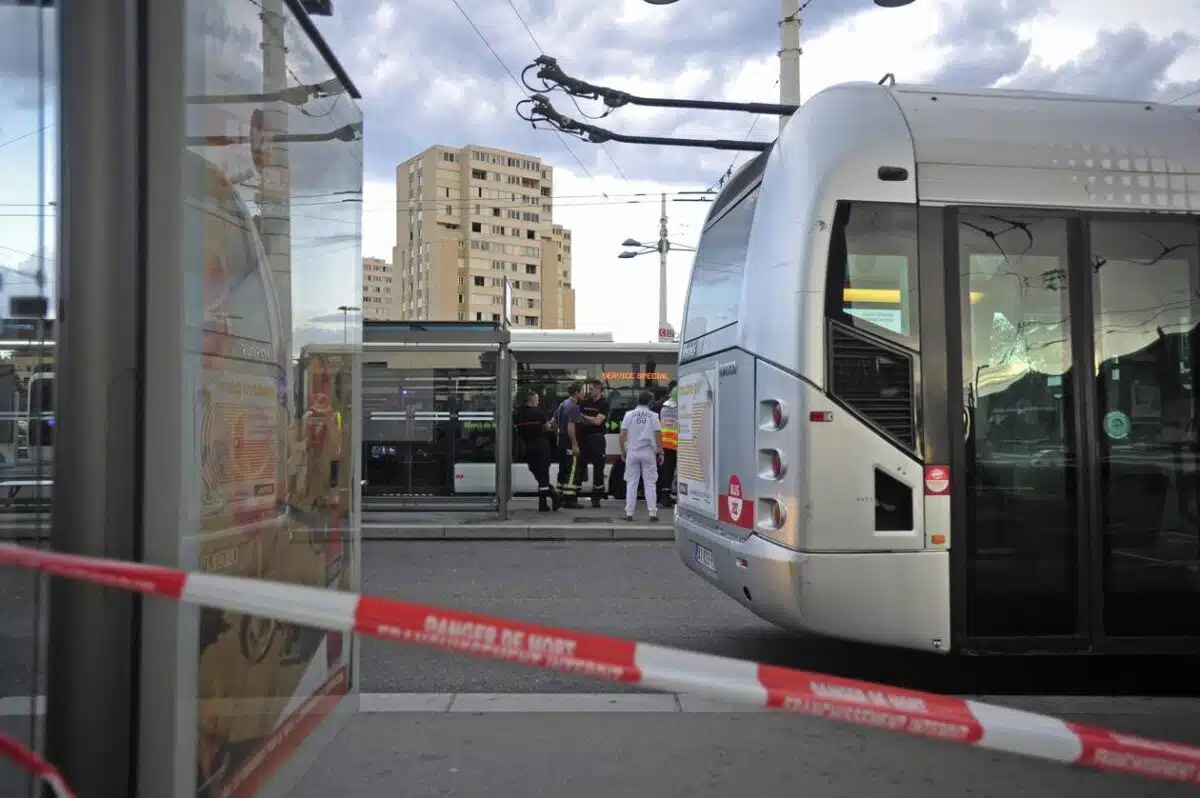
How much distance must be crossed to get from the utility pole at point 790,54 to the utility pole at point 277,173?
12.4 meters

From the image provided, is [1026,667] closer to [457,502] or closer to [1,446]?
[1,446]

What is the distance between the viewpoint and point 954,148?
16.1ft

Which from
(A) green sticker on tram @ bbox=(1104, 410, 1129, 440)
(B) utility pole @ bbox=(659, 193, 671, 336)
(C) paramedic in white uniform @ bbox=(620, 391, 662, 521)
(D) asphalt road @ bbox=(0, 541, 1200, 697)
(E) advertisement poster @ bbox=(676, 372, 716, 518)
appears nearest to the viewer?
(A) green sticker on tram @ bbox=(1104, 410, 1129, 440)

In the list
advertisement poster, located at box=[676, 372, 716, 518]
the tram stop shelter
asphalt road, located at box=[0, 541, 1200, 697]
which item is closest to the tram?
the tram stop shelter

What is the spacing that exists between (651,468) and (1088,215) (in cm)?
770

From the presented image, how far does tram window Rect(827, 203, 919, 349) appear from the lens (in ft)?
15.7

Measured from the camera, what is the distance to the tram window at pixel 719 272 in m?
5.51

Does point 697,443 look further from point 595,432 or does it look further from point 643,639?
point 595,432

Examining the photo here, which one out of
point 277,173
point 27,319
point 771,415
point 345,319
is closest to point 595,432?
point 771,415

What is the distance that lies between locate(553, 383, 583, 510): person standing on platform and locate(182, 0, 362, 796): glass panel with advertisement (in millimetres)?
9742

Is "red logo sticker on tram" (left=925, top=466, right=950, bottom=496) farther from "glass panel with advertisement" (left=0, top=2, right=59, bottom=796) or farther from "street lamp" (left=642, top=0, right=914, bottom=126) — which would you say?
"street lamp" (left=642, top=0, right=914, bottom=126)

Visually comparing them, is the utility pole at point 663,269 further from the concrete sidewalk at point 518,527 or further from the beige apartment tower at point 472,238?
the beige apartment tower at point 472,238

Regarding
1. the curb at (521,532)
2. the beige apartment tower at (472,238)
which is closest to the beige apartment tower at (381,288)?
the beige apartment tower at (472,238)

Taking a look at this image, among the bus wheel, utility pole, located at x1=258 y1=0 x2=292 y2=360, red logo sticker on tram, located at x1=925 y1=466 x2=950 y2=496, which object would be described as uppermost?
utility pole, located at x1=258 y1=0 x2=292 y2=360
